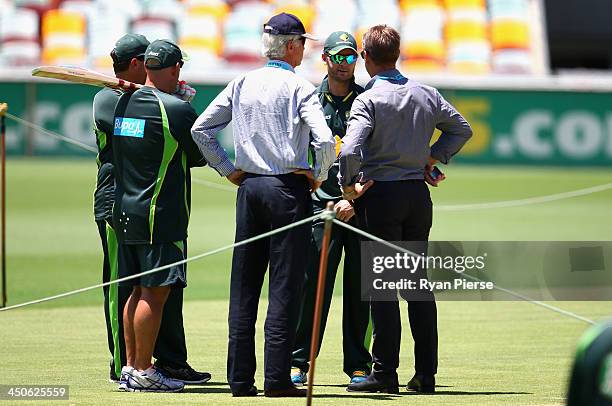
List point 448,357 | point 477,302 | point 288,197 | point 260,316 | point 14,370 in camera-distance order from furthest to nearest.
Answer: point 477,302
point 260,316
point 448,357
point 14,370
point 288,197

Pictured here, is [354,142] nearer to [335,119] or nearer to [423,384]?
[335,119]

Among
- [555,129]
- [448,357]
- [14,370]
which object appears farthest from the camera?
[555,129]

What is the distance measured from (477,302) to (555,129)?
13.4 metres

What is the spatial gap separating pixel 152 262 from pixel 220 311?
425 centimetres

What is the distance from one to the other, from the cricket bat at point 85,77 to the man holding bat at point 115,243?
173 millimetres

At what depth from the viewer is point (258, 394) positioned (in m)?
8.23

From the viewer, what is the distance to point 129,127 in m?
8.41

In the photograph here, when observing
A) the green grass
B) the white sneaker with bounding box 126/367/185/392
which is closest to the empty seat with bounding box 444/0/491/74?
the green grass

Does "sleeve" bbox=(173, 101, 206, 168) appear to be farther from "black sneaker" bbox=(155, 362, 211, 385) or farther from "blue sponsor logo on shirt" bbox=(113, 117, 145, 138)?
"black sneaker" bbox=(155, 362, 211, 385)

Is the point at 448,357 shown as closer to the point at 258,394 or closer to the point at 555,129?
the point at 258,394

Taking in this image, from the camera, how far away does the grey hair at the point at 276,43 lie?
27.1 feet

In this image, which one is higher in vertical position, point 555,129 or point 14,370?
point 555,129

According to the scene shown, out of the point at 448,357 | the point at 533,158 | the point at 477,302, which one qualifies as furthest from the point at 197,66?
the point at 448,357

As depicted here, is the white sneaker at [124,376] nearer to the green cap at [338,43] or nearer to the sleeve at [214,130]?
the sleeve at [214,130]
